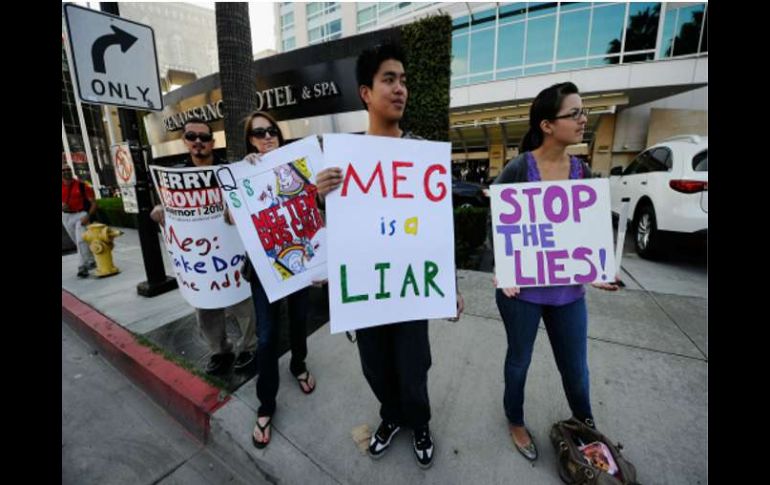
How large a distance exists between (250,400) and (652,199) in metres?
5.96

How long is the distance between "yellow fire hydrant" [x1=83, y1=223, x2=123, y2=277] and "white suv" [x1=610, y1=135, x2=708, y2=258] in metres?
7.93

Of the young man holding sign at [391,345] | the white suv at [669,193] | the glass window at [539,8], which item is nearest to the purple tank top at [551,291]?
the young man holding sign at [391,345]

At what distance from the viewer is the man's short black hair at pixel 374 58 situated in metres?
1.47

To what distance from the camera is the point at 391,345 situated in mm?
1729

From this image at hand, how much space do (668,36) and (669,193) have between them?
1422 centimetres

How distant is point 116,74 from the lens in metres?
3.37

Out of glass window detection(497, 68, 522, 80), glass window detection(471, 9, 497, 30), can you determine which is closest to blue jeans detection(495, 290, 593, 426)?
glass window detection(497, 68, 522, 80)

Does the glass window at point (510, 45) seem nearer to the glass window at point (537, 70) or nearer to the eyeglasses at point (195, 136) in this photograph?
the glass window at point (537, 70)

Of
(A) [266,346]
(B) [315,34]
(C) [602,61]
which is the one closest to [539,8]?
(C) [602,61]

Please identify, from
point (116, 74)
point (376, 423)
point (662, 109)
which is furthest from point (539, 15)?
point (376, 423)

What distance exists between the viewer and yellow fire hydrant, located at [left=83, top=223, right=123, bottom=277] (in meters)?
5.25

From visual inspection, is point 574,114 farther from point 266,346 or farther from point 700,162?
point 700,162

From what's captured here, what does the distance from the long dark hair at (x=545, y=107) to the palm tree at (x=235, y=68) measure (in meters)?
3.07
